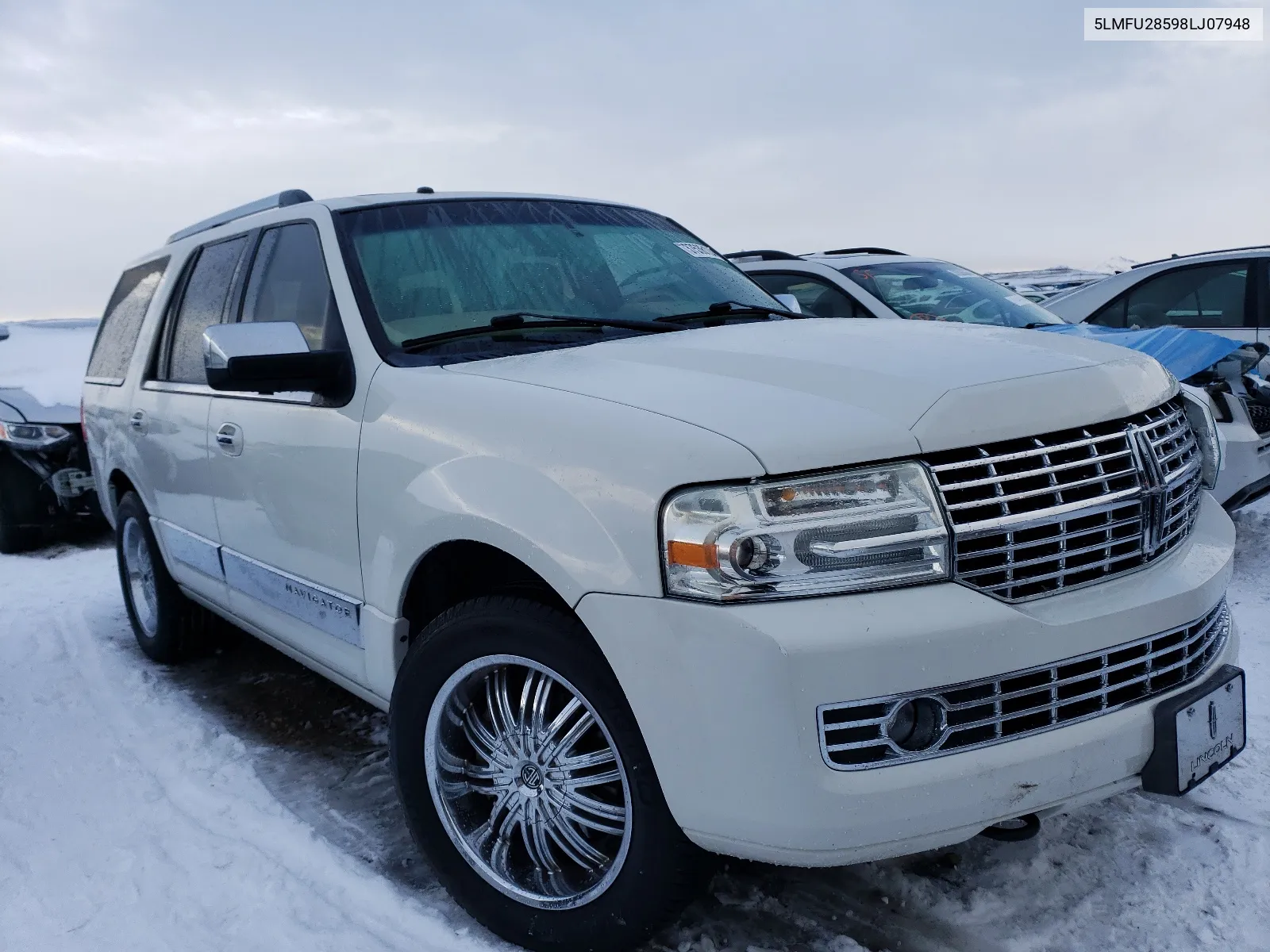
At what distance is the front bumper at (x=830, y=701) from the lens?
1.86 metres

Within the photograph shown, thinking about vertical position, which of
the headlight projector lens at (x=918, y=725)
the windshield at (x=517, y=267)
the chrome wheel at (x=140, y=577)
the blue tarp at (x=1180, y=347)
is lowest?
the chrome wheel at (x=140, y=577)

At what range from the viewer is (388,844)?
2988 millimetres

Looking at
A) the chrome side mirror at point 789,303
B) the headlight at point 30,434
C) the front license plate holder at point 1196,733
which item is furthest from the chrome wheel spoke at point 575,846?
the headlight at point 30,434

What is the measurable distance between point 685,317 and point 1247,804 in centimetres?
207

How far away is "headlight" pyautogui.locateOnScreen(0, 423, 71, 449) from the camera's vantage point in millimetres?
7574

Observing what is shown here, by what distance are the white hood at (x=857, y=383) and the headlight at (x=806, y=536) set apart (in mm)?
58

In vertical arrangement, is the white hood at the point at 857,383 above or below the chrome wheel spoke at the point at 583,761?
above

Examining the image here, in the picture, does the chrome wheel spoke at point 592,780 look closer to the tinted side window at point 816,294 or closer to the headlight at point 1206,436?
the headlight at point 1206,436

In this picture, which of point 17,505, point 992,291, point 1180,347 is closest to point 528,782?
point 1180,347

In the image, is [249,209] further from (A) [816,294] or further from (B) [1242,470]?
(B) [1242,470]

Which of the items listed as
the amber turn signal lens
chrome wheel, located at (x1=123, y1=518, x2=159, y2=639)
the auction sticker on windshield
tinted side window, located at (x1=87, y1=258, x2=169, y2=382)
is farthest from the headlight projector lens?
tinted side window, located at (x1=87, y1=258, x2=169, y2=382)

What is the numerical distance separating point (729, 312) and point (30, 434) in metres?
6.30

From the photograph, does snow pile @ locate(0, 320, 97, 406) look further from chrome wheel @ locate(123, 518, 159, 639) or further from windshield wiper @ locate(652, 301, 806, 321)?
windshield wiper @ locate(652, 301, 806, 321)

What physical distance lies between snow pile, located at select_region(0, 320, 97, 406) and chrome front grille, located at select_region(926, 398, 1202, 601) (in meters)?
7.28
